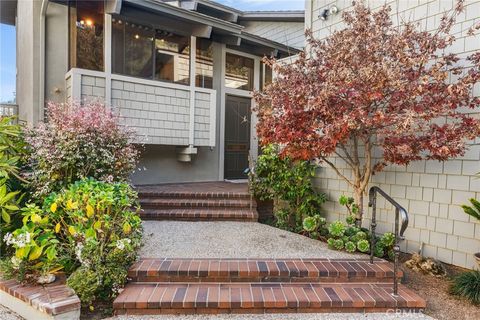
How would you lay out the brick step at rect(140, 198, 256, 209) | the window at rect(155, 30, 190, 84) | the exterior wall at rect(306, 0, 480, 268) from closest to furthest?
the exterior wall at rect(306, 0, 480, 268) → the brick step at rect(140, 198, 256, 209) → the window at rect(155, 30, 190, 84)

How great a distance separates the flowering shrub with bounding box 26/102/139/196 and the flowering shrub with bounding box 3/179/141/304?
34.5 inches

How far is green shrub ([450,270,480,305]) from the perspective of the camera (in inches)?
127

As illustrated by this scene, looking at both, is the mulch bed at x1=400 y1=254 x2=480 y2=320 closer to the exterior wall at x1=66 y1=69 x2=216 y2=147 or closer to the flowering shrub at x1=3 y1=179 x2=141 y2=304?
the flowering shrub at x1=3 y1=179 x2=141 y2=304

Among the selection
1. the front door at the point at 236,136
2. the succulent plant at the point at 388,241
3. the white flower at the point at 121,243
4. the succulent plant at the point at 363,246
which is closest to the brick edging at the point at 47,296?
the white flower at the point at 121,243

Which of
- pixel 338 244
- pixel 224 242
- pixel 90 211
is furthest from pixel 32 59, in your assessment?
pixel 338 244

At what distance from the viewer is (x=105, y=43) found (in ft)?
21.4

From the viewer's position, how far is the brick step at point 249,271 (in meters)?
3.38

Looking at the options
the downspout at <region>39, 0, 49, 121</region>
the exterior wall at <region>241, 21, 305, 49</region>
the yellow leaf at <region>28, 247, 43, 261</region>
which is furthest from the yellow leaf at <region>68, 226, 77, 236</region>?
the exterior wall at <region>241, 21, 305, 49</region>

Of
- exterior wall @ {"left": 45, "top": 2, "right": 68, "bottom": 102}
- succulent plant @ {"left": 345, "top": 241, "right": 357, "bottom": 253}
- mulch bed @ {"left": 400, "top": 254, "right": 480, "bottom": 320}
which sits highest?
exterior wall @ {"left": 45, "top": 2, "right": 68, "bottom": 102}

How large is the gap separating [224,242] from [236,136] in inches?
199

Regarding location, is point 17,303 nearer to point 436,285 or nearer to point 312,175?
point 312,175

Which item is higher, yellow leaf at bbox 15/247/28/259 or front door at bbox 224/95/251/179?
front door at bbox 224/95/251/179

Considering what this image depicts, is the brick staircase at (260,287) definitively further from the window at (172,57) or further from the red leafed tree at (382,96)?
the window at (172,57)

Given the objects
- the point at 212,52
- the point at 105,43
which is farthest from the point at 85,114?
the point at 212,52
